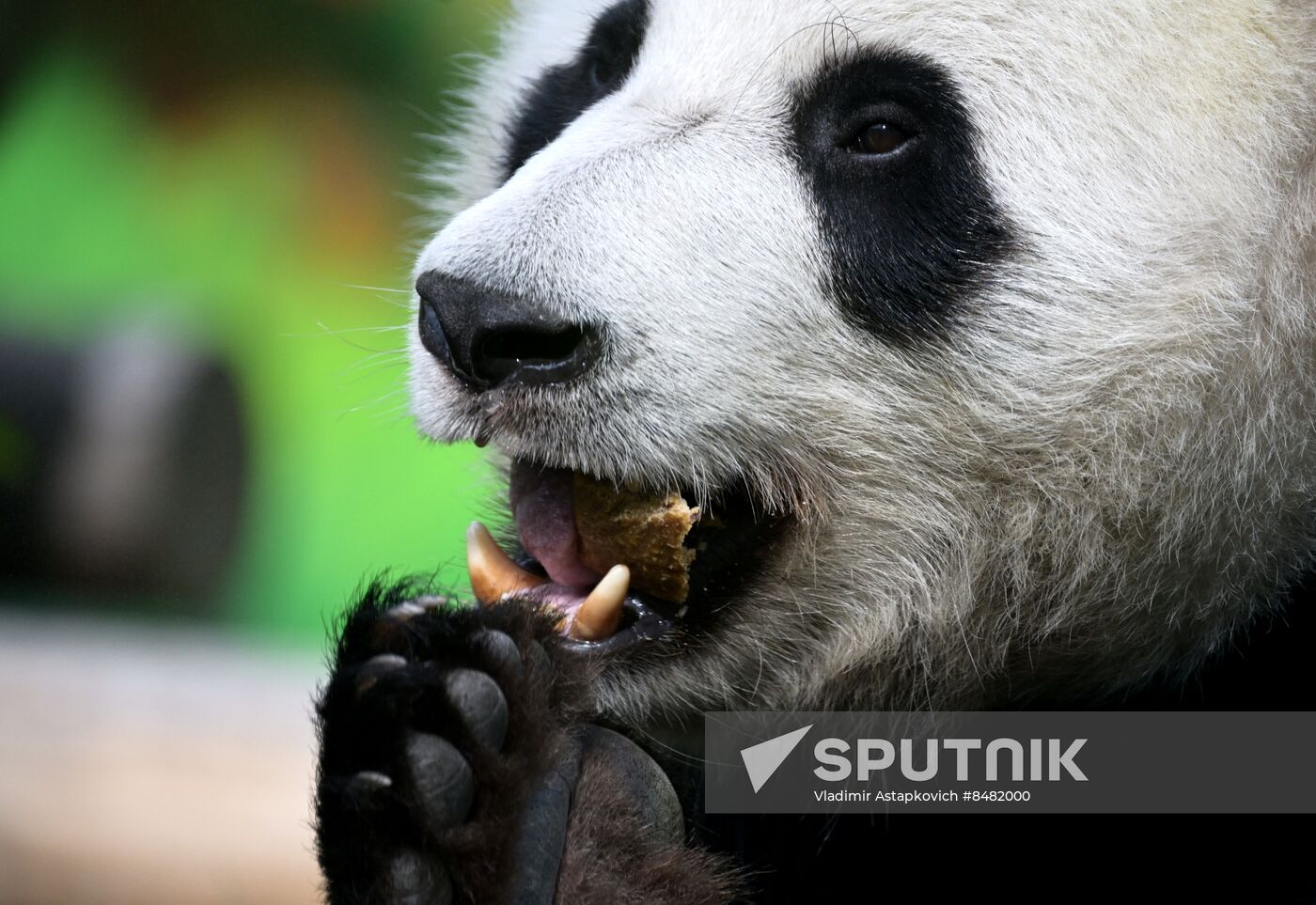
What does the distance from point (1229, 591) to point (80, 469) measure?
3853 millimetres

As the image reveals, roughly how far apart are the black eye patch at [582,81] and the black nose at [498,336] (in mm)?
625

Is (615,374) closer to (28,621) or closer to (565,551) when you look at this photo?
(565,551)

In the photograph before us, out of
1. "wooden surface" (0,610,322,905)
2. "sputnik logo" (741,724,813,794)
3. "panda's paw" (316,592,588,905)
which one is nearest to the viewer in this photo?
"panda's paw" (316,592,588,905)

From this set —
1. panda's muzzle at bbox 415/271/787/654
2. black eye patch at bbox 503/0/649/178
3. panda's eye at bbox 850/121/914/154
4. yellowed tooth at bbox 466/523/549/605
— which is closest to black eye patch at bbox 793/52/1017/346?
panda's eye at bbox 850/121/914/154

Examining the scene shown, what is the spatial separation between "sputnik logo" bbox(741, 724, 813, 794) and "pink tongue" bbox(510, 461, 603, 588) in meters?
0.39

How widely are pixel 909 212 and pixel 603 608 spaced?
64 cm

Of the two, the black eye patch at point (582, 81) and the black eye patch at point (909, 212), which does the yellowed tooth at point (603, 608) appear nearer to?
the black eye patch at point (909, 212)

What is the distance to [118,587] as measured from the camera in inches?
184

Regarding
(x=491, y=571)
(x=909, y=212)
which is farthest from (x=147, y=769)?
(x=909, y=212)

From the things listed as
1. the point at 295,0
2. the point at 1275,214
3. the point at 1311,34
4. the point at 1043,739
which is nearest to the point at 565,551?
the point at 1043,739

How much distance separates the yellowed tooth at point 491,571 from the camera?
6.12 ft

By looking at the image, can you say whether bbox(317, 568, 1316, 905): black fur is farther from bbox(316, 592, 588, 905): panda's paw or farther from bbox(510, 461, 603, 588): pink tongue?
A: bbox(510, 461, 603, 588): pink tongue

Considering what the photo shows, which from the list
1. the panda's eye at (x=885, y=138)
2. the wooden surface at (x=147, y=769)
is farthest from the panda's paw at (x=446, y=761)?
the wooden surface at (x=147, y=769)

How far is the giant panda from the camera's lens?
167 centimetres
